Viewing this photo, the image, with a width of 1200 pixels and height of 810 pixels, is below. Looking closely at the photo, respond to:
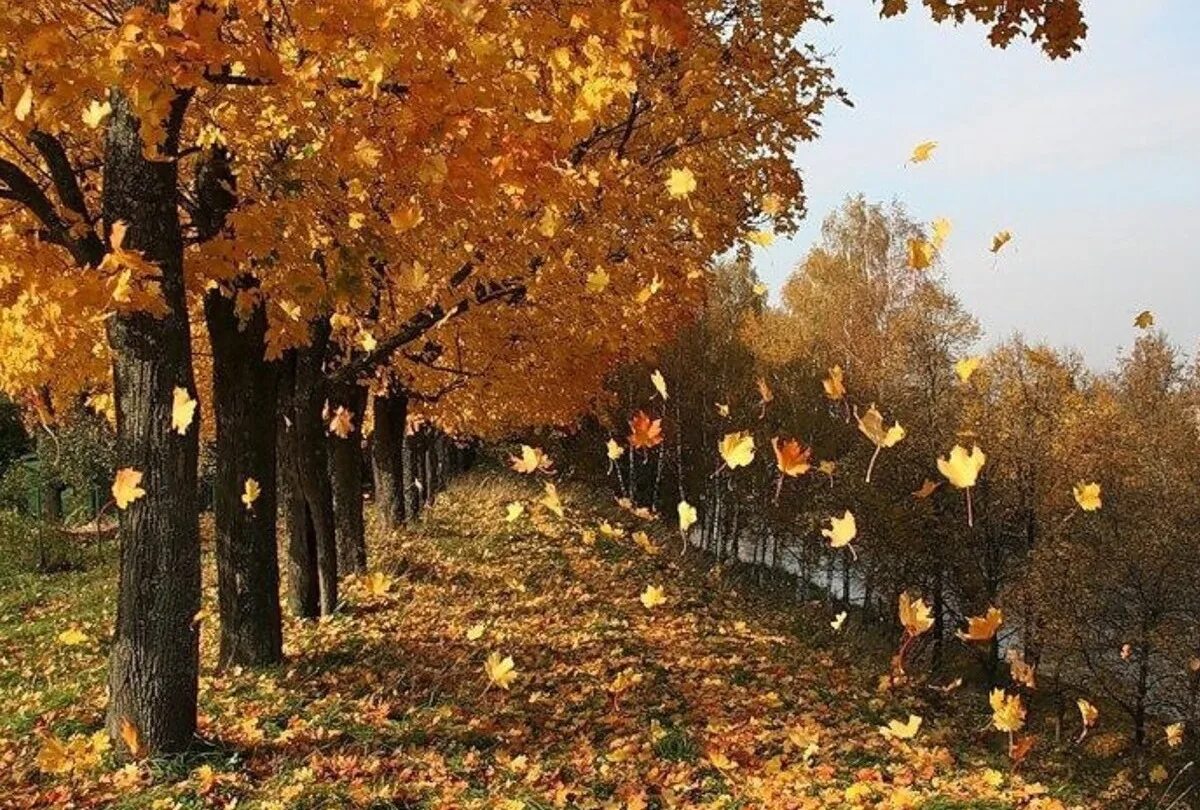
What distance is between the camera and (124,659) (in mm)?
5668

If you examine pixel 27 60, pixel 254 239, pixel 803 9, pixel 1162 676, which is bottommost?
pixel 1162 676

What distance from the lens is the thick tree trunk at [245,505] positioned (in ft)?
26.1

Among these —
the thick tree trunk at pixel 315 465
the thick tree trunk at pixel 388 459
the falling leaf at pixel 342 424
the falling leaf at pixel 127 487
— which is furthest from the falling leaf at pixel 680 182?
the thick tree trunk at pixel 388 459

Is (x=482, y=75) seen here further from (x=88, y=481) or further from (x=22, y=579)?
(x=88, y=481)

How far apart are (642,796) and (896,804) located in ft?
4.27

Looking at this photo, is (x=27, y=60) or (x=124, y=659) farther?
(x=124, y=659)

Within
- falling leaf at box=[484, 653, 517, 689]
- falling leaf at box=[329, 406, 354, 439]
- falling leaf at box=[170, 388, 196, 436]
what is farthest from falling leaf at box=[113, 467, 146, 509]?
falling leaf at box=[329, 406, 354, 439]

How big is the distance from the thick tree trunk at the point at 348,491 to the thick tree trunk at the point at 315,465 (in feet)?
6.50

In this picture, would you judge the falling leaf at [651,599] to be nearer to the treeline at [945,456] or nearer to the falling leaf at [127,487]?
the treeline at [945,456]

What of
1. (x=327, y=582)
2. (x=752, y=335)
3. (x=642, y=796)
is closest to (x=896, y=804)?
(x=642, y=796)

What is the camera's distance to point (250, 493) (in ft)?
26.2

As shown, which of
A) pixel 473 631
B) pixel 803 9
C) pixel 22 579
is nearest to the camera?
pixel 803 9

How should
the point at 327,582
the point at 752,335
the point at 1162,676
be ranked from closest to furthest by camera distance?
the point at 327,582 → the point at 1162,676 → the point at 752,335

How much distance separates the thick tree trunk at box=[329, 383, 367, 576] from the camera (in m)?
13.4
